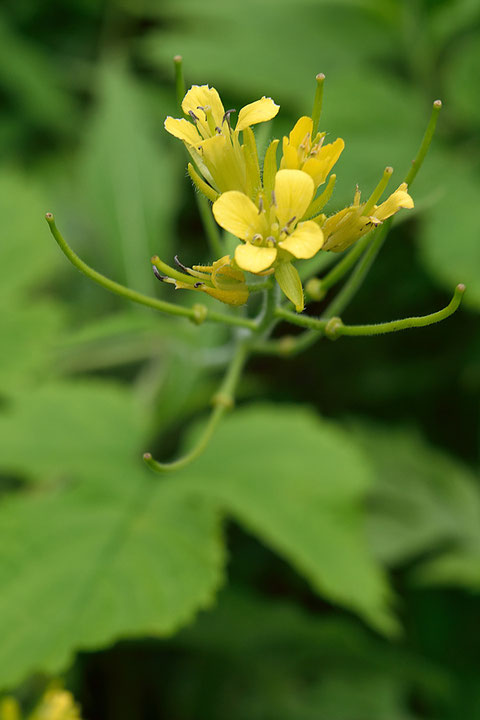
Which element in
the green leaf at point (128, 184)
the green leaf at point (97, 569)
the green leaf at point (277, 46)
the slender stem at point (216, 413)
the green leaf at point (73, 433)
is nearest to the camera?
the slender stem at point (216, 413)

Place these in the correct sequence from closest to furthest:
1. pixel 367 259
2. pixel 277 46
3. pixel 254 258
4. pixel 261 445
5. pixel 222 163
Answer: pixel 254 258 → pixel 222 163 → pixel 367 259 → pixel 261 445 → pixel 277 46

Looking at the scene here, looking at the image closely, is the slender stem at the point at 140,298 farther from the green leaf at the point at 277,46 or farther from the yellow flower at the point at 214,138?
the green leaf at the point at 277,46

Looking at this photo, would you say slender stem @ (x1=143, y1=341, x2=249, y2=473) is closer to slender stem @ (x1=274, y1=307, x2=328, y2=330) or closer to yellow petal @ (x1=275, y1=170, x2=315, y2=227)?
slender stem @ (x1=274, y1=307, x2=328, y2=330)

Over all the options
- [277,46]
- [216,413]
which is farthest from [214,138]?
[277,46]

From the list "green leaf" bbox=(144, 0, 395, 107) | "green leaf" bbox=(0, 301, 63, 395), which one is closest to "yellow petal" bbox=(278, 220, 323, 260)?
"green leaf" bbox=(0, 301, 63, 395)

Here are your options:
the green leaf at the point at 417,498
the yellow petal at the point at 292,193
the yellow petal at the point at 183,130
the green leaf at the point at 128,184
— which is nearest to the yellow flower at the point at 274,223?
the yellow petal at the point at 292,193

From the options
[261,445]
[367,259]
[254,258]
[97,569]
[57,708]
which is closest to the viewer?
[254,258]

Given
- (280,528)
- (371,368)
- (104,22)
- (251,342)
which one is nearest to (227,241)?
(251,342)

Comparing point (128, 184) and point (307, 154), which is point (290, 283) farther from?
point (128, 184)
